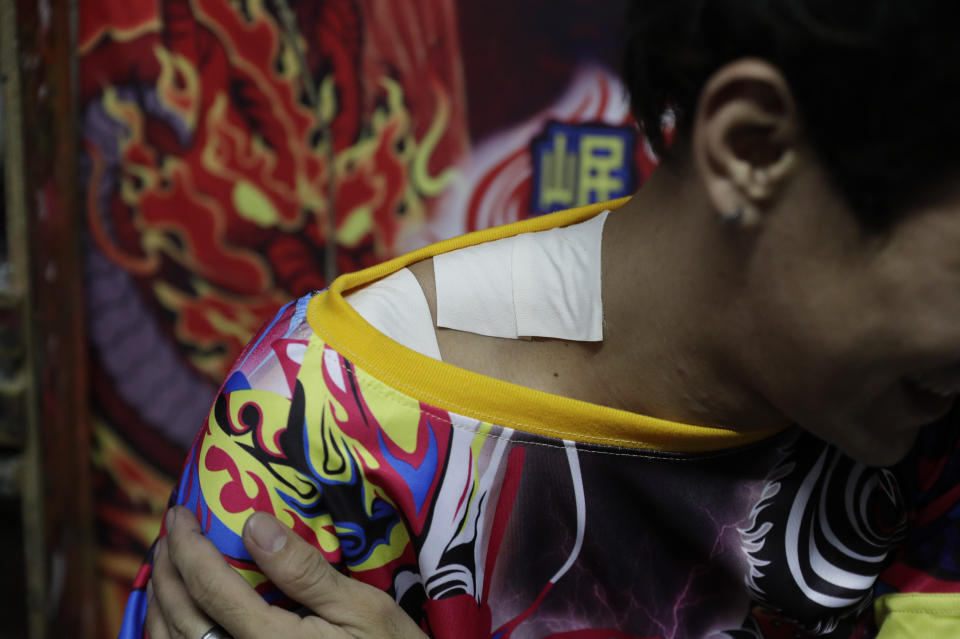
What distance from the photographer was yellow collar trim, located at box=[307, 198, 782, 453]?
31.4 inches

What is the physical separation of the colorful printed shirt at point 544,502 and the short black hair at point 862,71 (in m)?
0.32

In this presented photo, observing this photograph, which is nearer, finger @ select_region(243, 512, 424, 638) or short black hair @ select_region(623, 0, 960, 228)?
short black hair @ select_region(623, 0, 960, 228)

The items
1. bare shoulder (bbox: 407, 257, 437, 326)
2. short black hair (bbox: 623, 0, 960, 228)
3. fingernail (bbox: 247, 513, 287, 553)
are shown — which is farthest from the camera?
bare shoulder (bbox: 407, 257, 437, 326)

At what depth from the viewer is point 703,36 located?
0.66 meters

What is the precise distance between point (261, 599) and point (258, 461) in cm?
13

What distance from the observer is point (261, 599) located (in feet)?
2.52

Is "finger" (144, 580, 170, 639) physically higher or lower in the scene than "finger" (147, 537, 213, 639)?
lower

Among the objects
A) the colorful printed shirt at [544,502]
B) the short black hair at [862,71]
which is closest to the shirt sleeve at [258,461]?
the colorful printed shirt at [544,502]

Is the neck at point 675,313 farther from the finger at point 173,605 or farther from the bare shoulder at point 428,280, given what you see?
the finger at point 173,605

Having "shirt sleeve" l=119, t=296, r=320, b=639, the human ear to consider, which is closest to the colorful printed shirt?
"shirt sleeve" l=119, t=296, r=320, b=639

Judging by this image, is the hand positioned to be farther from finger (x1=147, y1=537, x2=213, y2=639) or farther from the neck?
the neck

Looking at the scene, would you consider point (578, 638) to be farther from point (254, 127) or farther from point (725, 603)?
point (254, 127)

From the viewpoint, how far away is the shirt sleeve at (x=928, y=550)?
0.91m

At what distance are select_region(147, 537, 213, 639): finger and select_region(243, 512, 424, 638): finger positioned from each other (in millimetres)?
94
